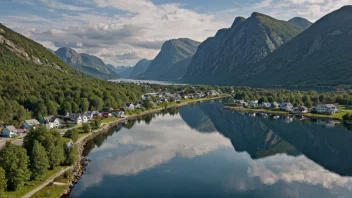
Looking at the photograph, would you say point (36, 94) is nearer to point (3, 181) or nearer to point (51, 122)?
point (51, 122)

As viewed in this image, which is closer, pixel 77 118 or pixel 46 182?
pixel 46 182

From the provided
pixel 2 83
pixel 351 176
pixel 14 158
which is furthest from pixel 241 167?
pixel 2 83

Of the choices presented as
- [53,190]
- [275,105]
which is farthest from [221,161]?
[275,105]

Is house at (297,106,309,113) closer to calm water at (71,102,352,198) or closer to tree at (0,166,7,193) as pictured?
calm water at (71,102,352,198)

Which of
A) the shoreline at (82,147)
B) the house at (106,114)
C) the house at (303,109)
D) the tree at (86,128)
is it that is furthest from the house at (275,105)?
the tree at (86,128)

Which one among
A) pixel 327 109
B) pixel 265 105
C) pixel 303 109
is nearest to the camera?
pixel 327 109

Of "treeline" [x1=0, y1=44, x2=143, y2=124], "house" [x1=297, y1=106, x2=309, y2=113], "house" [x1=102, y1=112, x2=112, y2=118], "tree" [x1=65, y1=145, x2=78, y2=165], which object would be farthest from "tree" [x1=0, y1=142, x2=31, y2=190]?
"house" [x1=297, y1=106, x2=309, y2=113]
